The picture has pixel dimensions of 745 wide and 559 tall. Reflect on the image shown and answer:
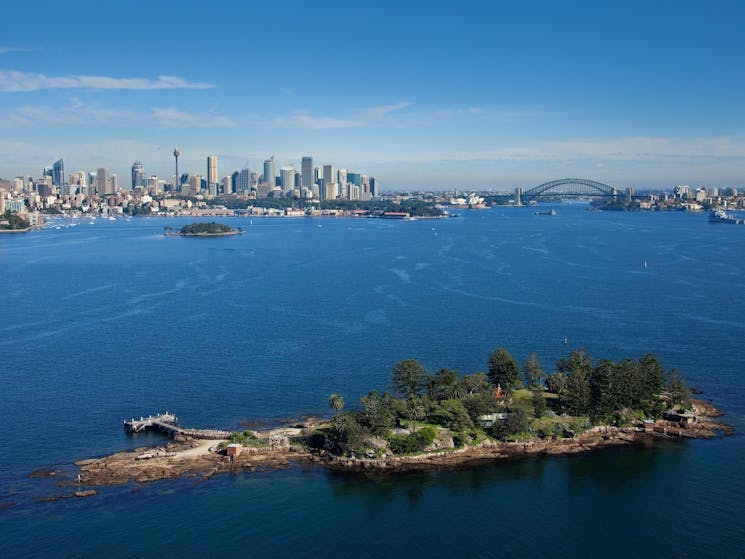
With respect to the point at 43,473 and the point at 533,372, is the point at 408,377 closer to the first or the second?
the point at 533,372

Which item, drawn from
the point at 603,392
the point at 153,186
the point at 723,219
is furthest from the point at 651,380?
the point at 153,186

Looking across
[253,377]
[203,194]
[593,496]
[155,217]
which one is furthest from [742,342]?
[203,194]

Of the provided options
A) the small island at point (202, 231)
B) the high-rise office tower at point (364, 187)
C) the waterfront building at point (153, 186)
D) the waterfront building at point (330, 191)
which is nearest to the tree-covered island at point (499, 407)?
the small island at point (202, 231)

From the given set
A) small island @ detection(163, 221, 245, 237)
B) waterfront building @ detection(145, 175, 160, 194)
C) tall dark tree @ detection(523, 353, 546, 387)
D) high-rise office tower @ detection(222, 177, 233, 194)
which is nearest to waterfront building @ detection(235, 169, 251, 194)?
high-rise office tower @ detection(222, 177, 233, 194)

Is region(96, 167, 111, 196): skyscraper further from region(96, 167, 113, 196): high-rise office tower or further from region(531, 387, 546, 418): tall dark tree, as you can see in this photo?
region(531, 387, 546, 418): tall dark tree

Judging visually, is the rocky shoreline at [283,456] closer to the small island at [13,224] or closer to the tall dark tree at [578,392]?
the tall dark tree at [578,392]

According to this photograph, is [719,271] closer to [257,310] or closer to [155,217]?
[257,310]
